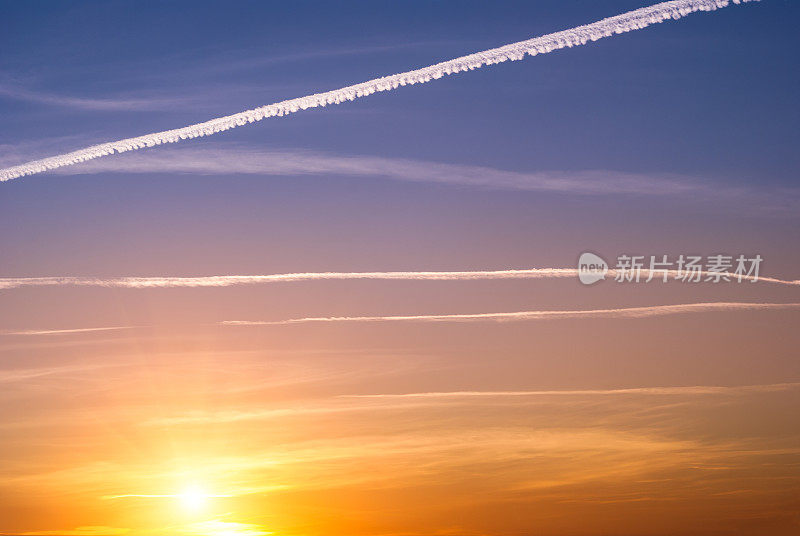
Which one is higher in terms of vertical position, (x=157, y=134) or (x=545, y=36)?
(x=545, y=36)

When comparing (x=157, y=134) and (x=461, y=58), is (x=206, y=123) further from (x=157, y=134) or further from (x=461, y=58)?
(x=461, y=58)

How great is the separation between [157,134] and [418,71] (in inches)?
502

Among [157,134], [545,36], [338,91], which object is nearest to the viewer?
[545,36]

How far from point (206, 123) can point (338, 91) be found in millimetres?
6796

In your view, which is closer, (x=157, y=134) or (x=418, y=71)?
(x=418, y=71)

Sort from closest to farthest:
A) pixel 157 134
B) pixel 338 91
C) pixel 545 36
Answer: pixel 545 36 → pixel 338 91 → pixel 157 134

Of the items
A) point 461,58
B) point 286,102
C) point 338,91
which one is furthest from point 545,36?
point 286,102

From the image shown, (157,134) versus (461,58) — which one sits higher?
(461,58)

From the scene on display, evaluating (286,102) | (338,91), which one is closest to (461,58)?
(338,91)

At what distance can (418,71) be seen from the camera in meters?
20.8

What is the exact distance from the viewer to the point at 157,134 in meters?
23.0

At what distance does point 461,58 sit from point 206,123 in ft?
40.3

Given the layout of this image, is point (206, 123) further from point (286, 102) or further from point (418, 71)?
point (418, 71)

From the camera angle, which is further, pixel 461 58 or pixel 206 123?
pixel 206 123
